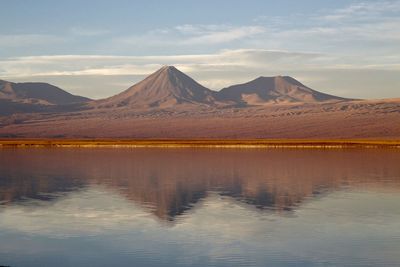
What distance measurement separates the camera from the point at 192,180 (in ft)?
123

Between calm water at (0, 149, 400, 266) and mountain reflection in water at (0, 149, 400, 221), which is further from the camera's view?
mountain reflection in water at (0, 149, 400, 221)

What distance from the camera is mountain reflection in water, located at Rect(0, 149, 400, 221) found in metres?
29.6

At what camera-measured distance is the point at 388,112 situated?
17775cm

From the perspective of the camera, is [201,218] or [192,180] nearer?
[201,218]

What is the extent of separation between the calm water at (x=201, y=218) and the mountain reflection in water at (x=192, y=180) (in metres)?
0.06

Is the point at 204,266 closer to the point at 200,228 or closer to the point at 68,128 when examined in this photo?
the point at 200,228

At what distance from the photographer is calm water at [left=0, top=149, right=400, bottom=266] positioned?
18500 millimetres

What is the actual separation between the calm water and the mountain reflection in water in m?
0.06

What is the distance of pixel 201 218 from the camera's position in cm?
2438

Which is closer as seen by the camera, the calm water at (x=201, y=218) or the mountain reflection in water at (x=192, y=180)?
the calm water at (x=201, y=218)

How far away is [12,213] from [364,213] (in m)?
12.6

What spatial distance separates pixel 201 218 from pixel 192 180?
13233 millimetres

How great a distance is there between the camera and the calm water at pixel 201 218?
18500mm

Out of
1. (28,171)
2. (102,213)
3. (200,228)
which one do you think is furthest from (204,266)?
(28,171)
